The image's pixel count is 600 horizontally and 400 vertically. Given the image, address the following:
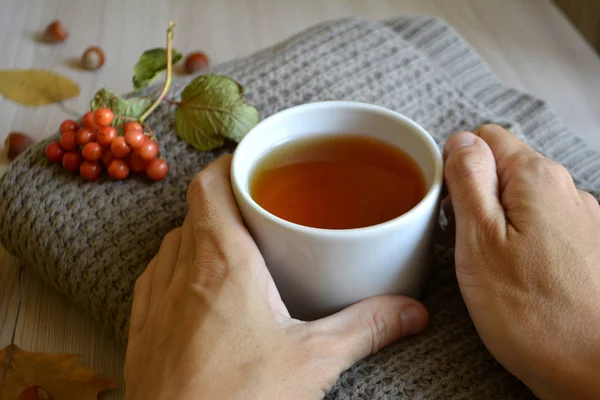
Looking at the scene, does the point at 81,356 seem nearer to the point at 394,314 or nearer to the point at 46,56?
the point at 394,314

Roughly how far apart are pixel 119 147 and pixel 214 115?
0.09m

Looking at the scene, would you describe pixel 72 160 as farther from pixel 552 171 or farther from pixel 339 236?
pixel 552 171

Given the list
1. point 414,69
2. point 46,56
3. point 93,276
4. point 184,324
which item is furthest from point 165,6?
point 184,324

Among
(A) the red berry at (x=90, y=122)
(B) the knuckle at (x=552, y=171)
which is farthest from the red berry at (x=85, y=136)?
(B) the knuckle at (x=552, y=171)

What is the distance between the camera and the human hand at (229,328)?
0.37 meters

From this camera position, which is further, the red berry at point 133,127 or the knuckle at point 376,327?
the red berry at point 133,127

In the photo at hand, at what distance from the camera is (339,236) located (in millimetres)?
372

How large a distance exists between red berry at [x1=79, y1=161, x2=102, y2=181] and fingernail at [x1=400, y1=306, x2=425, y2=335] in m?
0.29

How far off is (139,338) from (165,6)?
0.70 metres

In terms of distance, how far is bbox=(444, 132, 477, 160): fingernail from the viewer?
1.51ft

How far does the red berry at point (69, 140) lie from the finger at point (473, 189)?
326mm

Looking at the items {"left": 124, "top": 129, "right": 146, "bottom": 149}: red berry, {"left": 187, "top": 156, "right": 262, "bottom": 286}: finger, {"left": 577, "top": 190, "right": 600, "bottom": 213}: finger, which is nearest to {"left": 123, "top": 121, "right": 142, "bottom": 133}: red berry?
{"left": 124, "top": 129, "right": 146, "bottom": 149}: red berry

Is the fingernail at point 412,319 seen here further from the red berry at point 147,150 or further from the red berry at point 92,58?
the red berry at point 92,58

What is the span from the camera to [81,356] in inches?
21.0
